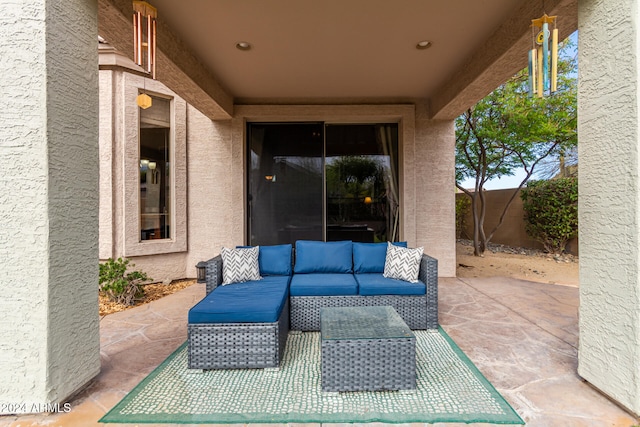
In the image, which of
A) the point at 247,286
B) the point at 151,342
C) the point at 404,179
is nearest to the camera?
the point at 151,342

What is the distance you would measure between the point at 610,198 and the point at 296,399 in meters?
2.26

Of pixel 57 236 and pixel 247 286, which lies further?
pixel 247 286

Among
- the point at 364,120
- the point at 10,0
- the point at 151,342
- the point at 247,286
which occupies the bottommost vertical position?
the point at 151,342

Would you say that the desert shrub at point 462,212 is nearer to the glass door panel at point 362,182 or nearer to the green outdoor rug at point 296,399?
the glass door panel at point 362,182

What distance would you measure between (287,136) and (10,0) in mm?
3762

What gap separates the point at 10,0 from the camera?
1743mm

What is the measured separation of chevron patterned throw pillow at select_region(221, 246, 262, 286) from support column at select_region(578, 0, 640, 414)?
8.95 ft

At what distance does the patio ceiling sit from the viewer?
273 cm

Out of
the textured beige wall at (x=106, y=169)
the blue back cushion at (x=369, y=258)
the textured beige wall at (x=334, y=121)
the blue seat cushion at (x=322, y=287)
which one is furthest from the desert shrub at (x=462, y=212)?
the textured beige wall at (x=106, y=169)

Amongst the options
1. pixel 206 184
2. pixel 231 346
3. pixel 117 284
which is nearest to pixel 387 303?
pixel 231 346

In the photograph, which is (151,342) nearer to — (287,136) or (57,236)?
(57,236)

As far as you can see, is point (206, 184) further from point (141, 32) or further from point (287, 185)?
point (141, 32)

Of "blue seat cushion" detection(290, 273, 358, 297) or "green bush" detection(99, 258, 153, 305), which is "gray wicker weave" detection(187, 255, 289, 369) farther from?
"green bush" detection(99, 258, 153, 305)

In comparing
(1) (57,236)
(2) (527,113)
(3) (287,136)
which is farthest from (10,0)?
(2) (527,113)
